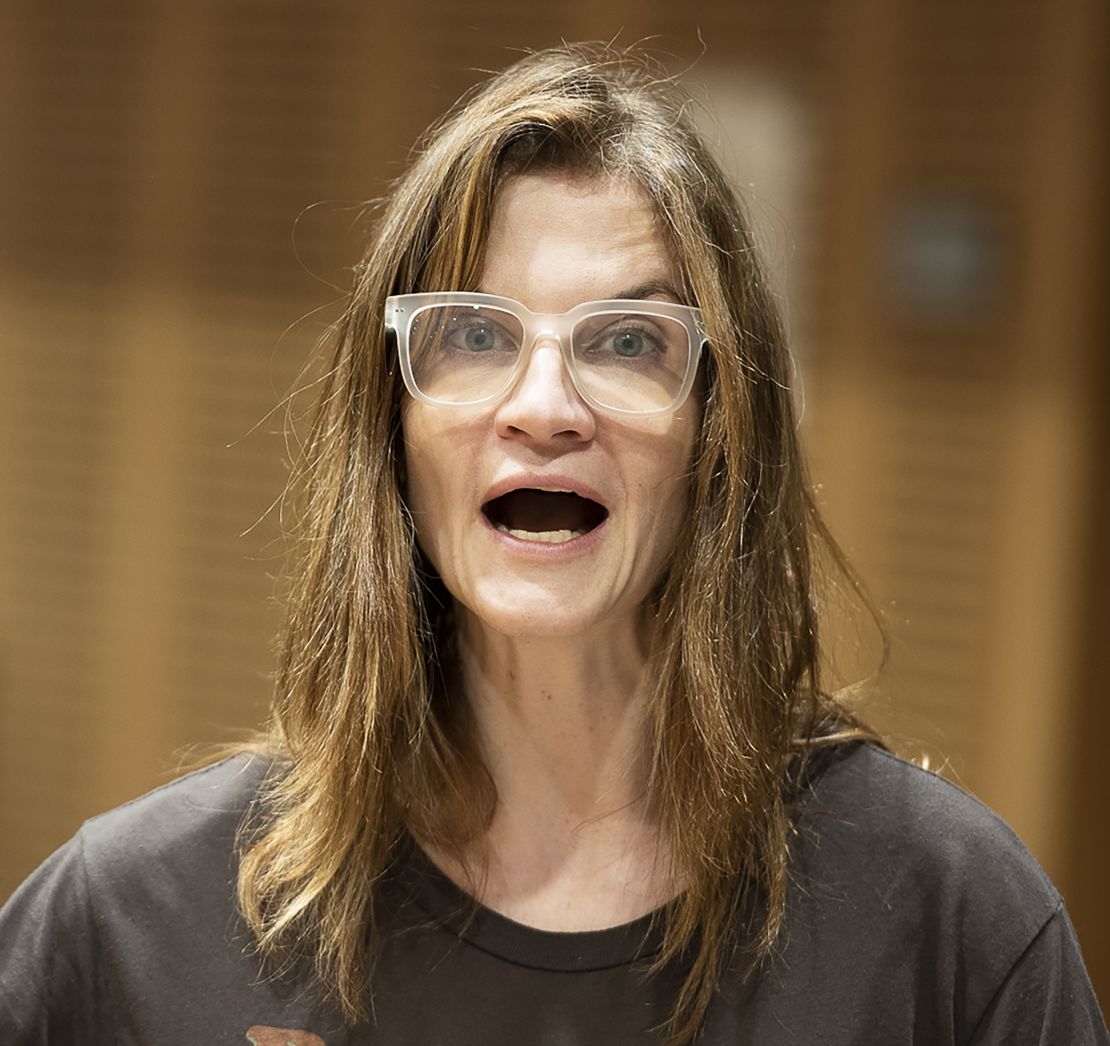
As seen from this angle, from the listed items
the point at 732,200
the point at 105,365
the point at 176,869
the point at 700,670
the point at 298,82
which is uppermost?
the point at 298,82

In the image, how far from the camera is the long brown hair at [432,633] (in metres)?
1.44

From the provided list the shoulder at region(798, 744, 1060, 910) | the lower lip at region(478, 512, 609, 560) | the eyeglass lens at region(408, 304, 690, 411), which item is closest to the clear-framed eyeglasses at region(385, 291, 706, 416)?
the eyeglass lens at region(408, 304, 690, 411)

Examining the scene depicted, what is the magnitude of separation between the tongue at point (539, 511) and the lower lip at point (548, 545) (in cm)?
12

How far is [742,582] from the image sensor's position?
1.49 metres

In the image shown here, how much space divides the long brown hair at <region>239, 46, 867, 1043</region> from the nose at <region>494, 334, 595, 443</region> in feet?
0.40

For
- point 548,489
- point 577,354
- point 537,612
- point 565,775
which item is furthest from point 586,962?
point 577,354

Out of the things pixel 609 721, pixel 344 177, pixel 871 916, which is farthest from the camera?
pixel 344 177

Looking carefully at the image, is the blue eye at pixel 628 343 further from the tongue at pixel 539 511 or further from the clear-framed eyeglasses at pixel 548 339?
the tongue at pixel 539 511

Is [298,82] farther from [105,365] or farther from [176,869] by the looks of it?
[176,869]

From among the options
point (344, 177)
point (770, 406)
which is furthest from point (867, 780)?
point (344, 177)

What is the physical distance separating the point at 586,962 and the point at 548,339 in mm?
582

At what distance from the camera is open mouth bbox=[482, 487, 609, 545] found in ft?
4.95

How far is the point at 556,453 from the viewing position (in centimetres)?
139

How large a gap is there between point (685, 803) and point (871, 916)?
0.20 m
